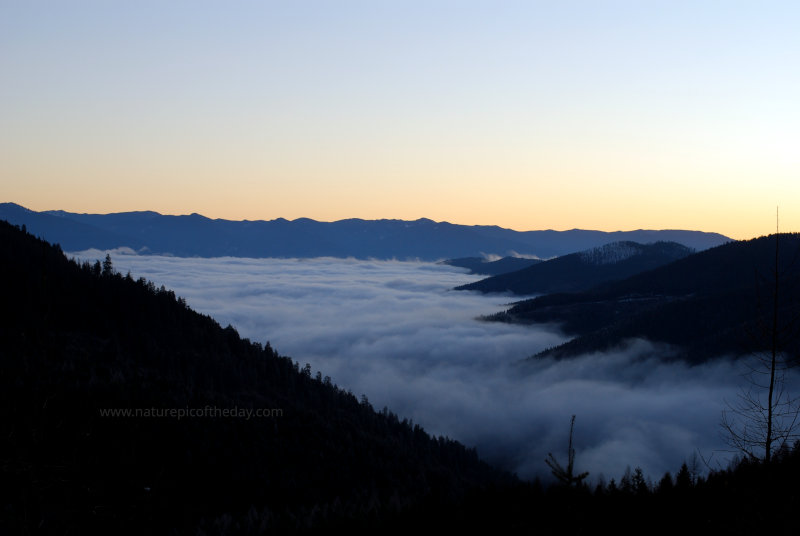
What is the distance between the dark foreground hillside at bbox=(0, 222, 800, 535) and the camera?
96.8 ft

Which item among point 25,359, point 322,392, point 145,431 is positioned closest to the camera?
point 145,431

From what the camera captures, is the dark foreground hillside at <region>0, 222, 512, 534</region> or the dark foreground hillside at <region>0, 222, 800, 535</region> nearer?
the dark foreground hillside at <region>0, 222, 800, 535</region>

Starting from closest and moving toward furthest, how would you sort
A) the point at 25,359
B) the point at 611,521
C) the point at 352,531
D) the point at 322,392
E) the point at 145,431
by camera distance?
the point at 611,521, the point at 352,531, the point at 145,431, the point at 25,359, the point at 322,392

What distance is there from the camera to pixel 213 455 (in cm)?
10269

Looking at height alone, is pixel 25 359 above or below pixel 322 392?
above

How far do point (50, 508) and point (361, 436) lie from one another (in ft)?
260

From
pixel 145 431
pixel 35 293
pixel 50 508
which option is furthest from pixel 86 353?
pixel 50 508

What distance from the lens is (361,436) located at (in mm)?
133750

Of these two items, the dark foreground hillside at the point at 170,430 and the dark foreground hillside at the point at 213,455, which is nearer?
the dark foreground hillside at the point at 213,455

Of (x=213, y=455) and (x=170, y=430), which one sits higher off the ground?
(x=170, y=430)

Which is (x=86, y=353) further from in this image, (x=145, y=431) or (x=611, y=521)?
(x=611, y=521)

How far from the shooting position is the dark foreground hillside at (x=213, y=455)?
2952 cm

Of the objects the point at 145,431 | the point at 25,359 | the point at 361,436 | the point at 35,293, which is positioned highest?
the point at 35,293

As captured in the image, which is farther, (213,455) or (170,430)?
(170,430)
